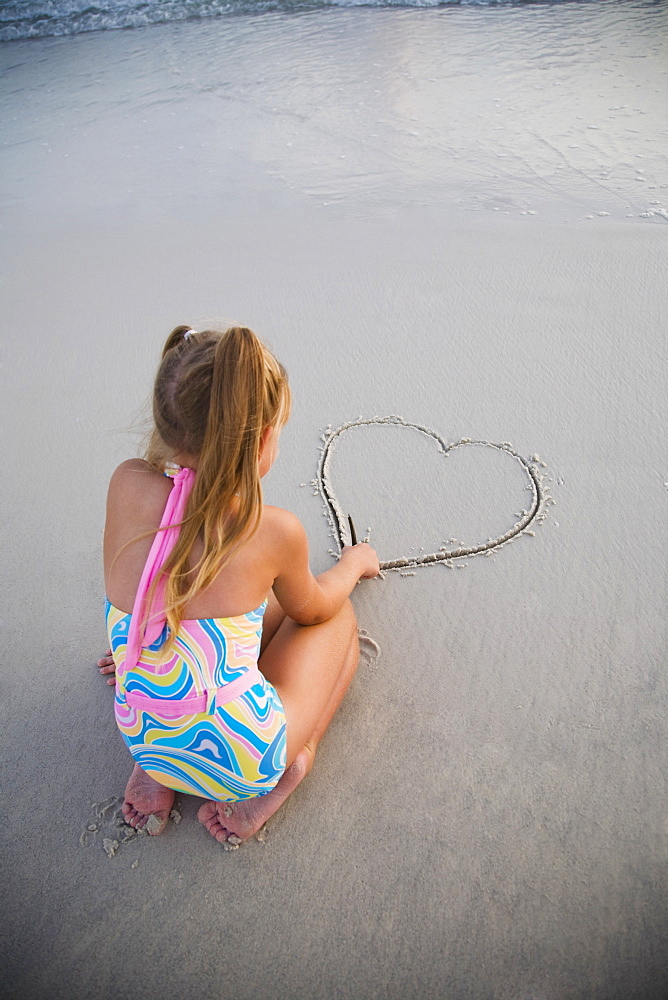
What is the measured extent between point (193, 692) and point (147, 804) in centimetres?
40

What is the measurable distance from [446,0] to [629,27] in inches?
62.3

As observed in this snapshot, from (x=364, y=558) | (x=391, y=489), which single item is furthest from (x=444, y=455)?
(x=364, y=558)

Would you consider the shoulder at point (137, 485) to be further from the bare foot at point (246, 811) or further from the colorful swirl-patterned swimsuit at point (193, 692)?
the bare foot at point (246, 811)

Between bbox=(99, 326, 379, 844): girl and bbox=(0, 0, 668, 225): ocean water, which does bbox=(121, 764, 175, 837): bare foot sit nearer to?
bbox=(99, 326, 379, 844): girl

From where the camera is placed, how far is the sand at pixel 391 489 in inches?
61.1

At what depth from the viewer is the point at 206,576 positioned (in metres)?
1.47

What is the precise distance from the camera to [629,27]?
17.5ft

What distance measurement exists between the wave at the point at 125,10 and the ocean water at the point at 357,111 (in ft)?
0.28

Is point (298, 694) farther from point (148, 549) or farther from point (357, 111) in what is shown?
point (357, 111)

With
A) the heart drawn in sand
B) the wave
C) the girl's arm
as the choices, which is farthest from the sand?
the wave

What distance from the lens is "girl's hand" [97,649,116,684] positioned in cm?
202

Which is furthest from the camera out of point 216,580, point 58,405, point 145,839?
point 58,405

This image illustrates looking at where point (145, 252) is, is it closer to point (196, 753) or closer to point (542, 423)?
point (542, 423)

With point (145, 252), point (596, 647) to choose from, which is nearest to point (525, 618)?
point (596, 647)
